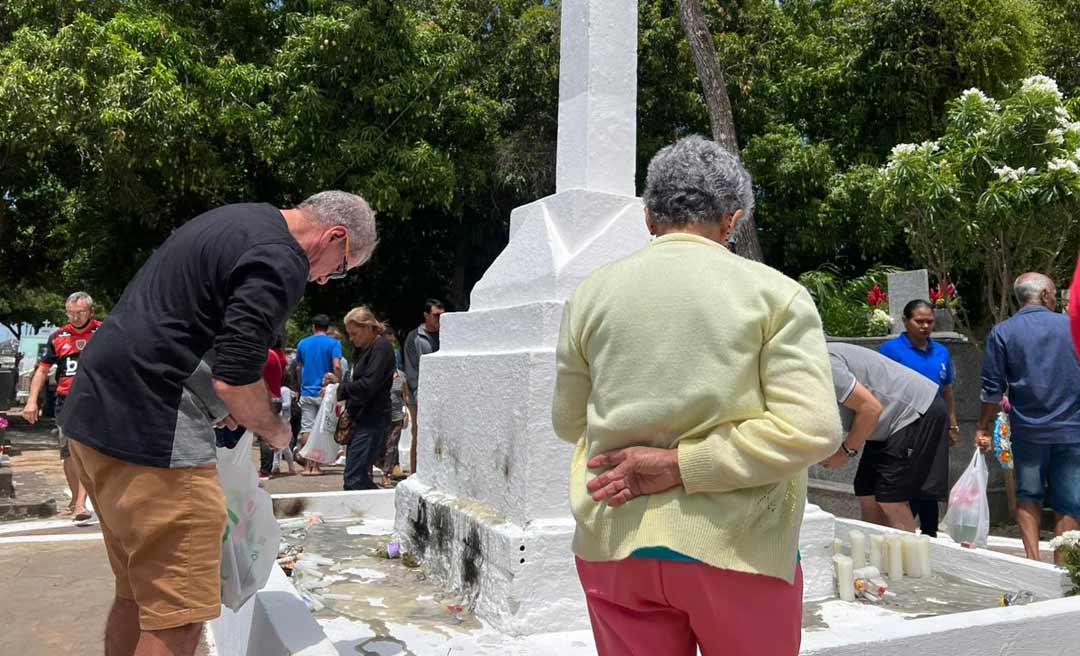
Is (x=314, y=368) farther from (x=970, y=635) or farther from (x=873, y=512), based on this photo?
(x=970, y=635)

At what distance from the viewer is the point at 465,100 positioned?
47.9ft

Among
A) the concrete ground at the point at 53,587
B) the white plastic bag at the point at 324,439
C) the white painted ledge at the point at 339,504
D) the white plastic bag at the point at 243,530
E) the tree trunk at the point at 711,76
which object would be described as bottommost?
the concrete ground at the point at 53,587

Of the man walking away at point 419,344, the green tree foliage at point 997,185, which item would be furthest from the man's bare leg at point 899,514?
the green tree foliage at point 997,185

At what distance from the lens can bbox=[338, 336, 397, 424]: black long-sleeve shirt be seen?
6629 millimetres

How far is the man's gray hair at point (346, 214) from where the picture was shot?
264cm

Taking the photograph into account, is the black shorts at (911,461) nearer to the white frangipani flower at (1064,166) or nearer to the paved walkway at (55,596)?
the paved walkway at (55,596)

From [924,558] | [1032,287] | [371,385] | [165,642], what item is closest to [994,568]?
[924,558]

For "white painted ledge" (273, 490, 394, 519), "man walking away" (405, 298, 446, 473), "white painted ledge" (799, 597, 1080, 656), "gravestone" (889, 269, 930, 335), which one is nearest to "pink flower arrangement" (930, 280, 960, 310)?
"gravestone" (889, 269, 930, 335)

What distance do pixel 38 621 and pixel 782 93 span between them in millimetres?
16045

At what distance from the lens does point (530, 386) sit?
12.0ft

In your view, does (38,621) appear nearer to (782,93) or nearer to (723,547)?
(723,547)

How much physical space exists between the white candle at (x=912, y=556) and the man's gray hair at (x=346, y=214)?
10.3 ft

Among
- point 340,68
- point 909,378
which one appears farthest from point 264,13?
point 909,378

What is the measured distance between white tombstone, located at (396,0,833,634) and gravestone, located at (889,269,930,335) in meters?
4.97
